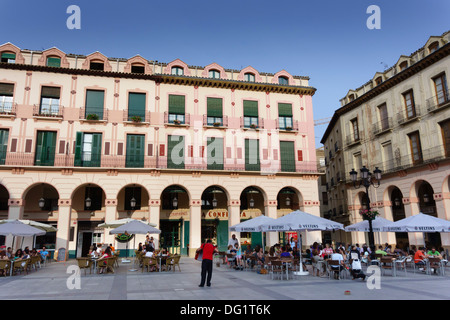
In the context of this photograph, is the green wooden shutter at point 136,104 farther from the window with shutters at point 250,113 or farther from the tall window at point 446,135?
the tall window at point 446,135

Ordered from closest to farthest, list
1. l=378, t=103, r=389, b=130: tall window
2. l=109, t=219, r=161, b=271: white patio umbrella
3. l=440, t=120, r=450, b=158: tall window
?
l=109, t=219, r=161, b=271: white patio umbrella < l=440, t=120, r=450, b=158: tall window < l=378, t=103, r=389, b=130: tall window

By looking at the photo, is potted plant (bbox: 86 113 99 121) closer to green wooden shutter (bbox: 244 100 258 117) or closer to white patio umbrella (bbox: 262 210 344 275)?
green wooden shutter (bbox: 244 100 258 117)

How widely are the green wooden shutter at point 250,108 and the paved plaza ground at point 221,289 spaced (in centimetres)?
1576

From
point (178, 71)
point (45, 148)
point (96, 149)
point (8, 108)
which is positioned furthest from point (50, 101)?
point (178, 71)

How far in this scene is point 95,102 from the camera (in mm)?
24406

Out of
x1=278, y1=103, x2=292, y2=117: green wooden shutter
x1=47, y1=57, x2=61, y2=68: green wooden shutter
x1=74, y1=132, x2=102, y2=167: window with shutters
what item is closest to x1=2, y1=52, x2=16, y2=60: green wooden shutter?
x1=47, y1=57, x2=61, y2=68: green wooden shutter

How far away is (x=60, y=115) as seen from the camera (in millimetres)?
23531

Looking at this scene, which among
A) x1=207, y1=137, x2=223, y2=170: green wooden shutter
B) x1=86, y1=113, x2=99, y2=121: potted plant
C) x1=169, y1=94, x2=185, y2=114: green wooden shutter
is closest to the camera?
x1=86, y1=113, x2=99, y2=121: potted plant

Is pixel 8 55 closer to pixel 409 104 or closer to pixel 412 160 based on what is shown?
pixel 409 104

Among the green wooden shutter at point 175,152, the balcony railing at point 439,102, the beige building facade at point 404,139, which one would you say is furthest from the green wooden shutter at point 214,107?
the balcony railing at point 439,102

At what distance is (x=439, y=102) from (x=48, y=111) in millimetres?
27202

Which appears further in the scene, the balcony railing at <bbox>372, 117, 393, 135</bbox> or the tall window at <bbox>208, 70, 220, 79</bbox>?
the tall window at <bbox>208, 70, 220, 79</bbox>

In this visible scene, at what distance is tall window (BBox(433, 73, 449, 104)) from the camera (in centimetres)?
2200
